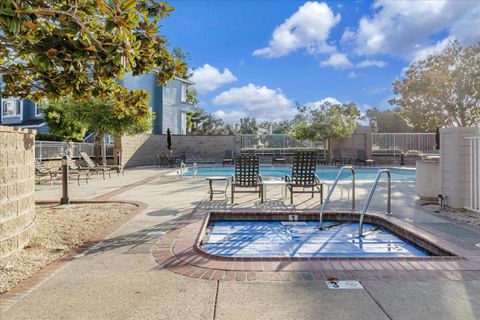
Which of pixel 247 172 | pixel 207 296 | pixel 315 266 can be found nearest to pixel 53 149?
pixel 247 172

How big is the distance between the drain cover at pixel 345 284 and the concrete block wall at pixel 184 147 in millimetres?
19066

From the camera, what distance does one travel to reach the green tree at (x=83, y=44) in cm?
289

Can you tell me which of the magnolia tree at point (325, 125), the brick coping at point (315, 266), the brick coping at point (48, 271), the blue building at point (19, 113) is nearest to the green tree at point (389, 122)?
the magnolia tree at point (325, 125)

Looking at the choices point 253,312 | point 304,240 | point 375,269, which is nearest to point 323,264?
point 375,269

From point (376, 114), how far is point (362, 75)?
55.1 ft

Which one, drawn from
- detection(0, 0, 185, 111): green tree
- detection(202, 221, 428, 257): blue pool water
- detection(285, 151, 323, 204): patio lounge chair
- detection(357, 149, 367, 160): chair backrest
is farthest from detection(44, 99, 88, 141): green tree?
detection(357, 149, 367, 160): chair backrest

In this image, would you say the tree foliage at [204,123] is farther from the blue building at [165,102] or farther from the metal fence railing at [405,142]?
the metal fence railing at [405,142]

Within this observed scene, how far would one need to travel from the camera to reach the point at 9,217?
3.87m

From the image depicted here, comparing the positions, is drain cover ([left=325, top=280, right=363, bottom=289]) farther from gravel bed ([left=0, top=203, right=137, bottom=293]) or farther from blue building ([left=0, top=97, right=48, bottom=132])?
blue building ([left=0, top=97, right=48, bottom=132])

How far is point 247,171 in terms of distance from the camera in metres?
7.44

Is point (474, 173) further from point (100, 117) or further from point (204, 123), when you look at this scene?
point (204, 123)

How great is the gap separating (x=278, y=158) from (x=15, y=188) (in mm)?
19212

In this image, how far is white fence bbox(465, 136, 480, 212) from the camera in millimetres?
5879

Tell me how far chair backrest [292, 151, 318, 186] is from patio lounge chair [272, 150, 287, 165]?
43.9ft
